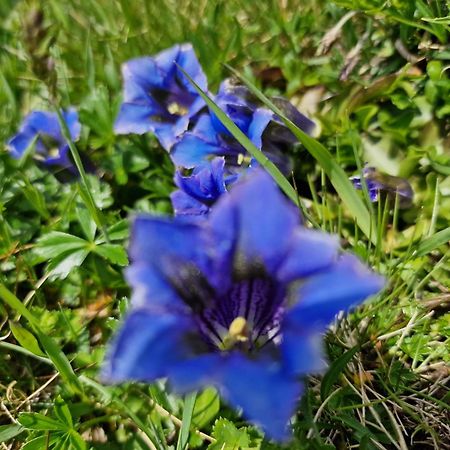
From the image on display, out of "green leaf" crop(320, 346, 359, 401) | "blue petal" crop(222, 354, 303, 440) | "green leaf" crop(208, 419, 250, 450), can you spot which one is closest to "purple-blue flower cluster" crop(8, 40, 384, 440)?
"blue petal" crop(222, 354, 303, 440)

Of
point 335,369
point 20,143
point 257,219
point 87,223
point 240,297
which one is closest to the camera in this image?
point 257,219

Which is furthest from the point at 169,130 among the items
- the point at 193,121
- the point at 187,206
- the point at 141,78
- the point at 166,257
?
the point at 166,257

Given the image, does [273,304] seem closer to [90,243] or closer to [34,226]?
[90,243]

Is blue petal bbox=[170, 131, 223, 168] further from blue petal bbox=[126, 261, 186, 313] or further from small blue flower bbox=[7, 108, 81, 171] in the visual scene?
blue petal bbox=[126, 261, 186, 313]

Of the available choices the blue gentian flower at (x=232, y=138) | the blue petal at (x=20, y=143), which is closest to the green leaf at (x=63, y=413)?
the blue gentian flower at (x=232, y=138)

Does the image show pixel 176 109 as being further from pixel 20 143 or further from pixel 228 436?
pixel 228 436

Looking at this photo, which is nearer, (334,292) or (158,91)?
(334,292)
